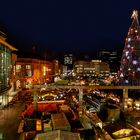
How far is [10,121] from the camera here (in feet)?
91.9

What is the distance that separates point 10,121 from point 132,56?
96.9 ft

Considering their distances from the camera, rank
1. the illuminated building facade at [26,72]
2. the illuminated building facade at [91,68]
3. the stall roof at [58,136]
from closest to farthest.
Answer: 1. the stall roof at [58,136]
2. the illuminated building facade at [26,72]
3. the illuminated building facade at [91,68]

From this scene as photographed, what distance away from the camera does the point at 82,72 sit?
173m

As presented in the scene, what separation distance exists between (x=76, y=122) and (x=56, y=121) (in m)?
3.66

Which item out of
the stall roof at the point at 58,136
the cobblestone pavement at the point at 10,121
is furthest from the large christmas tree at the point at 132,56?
the stall roof at the point at 58,136

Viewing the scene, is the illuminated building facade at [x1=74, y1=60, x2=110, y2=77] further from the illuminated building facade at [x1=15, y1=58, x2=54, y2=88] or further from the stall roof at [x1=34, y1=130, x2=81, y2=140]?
the stall roof at [x1=34, y1=130, x2=81, y2=140]

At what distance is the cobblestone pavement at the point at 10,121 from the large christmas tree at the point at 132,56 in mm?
24270

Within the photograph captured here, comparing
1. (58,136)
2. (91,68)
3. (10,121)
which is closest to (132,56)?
(10,121)

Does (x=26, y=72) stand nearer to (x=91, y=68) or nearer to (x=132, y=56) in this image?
(x=132, y=56)

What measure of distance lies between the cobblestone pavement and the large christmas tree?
2427 cm

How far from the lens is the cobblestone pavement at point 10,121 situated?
22859 mm

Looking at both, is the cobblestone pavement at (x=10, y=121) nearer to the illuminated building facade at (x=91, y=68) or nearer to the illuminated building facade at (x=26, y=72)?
the illuminated building facade at (x=26, y=72)

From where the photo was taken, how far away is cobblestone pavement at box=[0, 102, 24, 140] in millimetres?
22859

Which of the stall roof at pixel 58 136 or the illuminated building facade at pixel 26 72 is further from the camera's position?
the illuminated building facade at pixel 26 72
